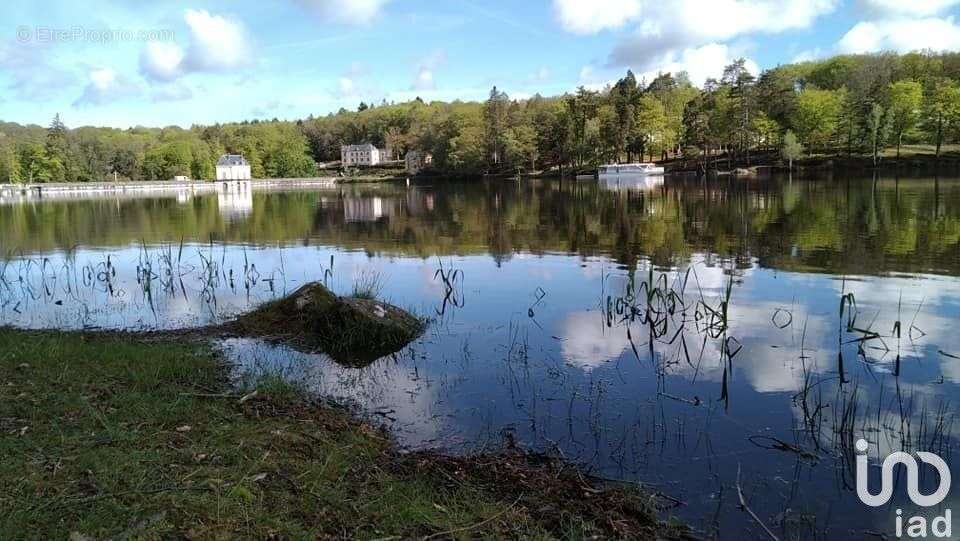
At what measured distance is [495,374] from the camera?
34.4 ft

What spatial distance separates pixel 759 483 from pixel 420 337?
7.47m

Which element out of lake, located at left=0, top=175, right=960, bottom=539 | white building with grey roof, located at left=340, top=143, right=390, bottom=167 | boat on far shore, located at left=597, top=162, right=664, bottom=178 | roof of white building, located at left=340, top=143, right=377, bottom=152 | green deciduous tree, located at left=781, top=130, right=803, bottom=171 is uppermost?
roof of white building, located at left=340, top=143, right=377, bottom=152

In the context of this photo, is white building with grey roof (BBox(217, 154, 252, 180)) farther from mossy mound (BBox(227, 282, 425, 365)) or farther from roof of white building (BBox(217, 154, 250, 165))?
mossy mound (BBox(227, 282, 425, 365))

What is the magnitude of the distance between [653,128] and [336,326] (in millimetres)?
107118

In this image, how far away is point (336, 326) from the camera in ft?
41.4

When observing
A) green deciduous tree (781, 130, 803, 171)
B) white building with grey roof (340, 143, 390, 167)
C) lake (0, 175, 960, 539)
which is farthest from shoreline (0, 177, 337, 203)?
lake (0, 175, 960, 539)

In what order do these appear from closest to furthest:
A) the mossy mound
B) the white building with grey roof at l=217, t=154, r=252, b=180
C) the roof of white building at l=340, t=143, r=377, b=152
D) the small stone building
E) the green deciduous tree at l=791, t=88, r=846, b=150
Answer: the mossy mound → the green deciduous tree at l=791, t=88, r=846, b=150 → the small stone building → the white building with grey roof at l=217, t=154, r=252, b=180 → the roof of white building at l=340, t=143, r=377, b=152

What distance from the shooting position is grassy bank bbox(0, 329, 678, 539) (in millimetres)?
4703

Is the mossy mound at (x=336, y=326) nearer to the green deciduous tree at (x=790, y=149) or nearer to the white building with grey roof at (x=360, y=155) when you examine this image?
the green deciduous tree at (x=790, y=149)

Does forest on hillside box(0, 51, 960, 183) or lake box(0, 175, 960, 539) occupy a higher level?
forest on hillside box(0, 51, 960, 183)

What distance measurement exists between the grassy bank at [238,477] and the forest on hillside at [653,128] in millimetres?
93291

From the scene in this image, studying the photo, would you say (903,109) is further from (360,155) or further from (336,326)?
(360,155)

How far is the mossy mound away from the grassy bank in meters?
3.72

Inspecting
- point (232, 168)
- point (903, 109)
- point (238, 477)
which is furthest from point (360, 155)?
point (238, 477)
